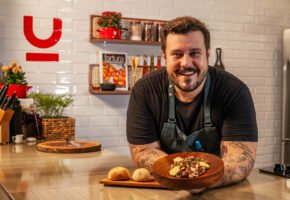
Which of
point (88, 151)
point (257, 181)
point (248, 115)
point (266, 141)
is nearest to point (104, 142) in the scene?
point (88, 151)

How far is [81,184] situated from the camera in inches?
72.3

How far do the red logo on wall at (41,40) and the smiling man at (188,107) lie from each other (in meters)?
1.94

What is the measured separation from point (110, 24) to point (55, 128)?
4.12 feet

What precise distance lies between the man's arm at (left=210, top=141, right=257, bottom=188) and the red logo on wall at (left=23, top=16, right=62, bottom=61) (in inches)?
97.1

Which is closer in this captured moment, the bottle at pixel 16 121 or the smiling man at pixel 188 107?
the smiling man at pixel 188 107

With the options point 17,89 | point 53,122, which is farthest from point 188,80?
point 17,89

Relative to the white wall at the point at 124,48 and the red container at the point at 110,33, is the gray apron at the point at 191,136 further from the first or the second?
the white wall at the point at 124,48

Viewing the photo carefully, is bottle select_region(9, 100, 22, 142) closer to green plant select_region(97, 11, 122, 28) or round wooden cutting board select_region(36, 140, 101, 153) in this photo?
round wooden cutting board select_region(36, 140, 101, 153)

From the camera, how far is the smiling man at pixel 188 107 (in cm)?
221

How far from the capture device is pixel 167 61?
7.50ft

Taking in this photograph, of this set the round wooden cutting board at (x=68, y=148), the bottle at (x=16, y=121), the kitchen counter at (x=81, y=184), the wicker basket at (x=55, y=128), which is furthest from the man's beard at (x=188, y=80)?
the bottle at (x=16, y=121)

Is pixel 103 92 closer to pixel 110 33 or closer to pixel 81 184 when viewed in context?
pixel 110 33

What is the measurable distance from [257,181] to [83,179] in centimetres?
77

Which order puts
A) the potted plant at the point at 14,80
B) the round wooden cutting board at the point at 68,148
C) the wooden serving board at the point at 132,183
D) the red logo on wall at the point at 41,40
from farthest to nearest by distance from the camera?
1. the red logo on wall at the point at 41,40
2. the potted plant at the point at 14,80
3. the round wooden cutting board at the point at 68,148
4. the wooden serving board at the point at 132,183
